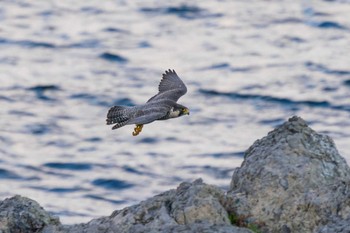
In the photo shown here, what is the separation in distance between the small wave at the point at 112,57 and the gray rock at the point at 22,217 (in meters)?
27.9

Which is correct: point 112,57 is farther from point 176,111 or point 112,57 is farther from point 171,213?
point 171,213

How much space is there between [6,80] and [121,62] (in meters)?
3.68

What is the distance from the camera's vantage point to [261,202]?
12477mm

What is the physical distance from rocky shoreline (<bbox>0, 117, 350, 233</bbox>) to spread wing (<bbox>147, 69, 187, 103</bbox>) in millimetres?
4686

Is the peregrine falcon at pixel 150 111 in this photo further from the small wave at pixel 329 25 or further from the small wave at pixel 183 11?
the small wave at pixel 183 11

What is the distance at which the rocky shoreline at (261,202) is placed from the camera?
11.7 m

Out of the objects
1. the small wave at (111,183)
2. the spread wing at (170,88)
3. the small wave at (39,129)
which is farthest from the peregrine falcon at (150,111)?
the small wave at (39,129)

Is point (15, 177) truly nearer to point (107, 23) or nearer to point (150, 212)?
point (107, 23)

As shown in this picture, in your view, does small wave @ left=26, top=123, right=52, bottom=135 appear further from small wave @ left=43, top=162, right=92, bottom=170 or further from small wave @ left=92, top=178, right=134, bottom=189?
small wave @ left=92, top=178, right=134, bottom=189

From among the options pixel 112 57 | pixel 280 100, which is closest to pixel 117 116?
pixel 280 100

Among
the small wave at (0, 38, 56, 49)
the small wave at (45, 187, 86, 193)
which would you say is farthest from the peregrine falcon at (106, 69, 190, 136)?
the small wave at (0, 38, 56, 49)

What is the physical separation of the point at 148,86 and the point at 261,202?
25.3m

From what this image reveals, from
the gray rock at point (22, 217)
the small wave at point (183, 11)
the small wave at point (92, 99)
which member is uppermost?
the gray rock at point (22, 217)

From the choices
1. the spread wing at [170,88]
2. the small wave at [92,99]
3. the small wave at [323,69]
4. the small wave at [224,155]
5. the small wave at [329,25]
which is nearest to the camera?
the spread wing at [170,88]
